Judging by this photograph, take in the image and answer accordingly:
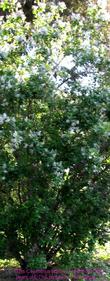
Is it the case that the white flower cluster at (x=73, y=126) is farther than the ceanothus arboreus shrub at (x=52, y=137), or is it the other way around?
the white flower cluster at (x=73, y=126)

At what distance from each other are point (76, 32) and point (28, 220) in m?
2.29

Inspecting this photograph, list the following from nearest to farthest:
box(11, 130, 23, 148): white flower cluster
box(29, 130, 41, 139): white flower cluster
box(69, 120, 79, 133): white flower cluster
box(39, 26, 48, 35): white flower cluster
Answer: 1. box(11, 130, 23, 148): white flower cluster
2. box(29, 130, 41, 139): white flower cluster
3. box(69, 120, 79, 133): white flower cluster
4. box(39, 26, 48, 35): white flower cluster

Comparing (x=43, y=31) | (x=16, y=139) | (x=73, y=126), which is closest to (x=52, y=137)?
(x=73, y=126)

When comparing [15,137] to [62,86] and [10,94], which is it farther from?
[62,86]

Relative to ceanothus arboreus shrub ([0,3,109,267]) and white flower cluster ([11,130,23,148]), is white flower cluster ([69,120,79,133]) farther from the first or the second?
white flower cluster ([11,130,23,148])

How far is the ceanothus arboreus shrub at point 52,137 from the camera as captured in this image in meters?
5.11

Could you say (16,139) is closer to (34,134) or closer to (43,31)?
(34,134)

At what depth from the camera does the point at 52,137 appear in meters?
5.29

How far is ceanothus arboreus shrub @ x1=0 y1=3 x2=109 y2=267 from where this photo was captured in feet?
16.8

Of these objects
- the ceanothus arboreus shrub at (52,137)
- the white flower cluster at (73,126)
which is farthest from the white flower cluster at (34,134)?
the white flower cluster at (73,126)

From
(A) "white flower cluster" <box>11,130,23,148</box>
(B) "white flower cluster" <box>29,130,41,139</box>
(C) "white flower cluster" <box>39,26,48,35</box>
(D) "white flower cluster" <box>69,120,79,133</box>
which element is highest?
(C) "white flower cluster" <box>39,26,48,35</box>

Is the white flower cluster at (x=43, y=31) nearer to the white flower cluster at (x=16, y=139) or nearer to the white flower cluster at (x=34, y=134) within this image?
the white flower cluster at (x=34, y=134)

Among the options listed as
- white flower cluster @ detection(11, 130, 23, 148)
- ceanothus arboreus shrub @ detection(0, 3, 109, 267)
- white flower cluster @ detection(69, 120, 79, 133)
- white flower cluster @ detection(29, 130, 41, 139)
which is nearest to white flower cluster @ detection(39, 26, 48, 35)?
ceanothus arboreus shrub @ detection(0, 3, 109, 267)

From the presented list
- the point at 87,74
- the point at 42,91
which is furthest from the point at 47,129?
the point at 87,74
